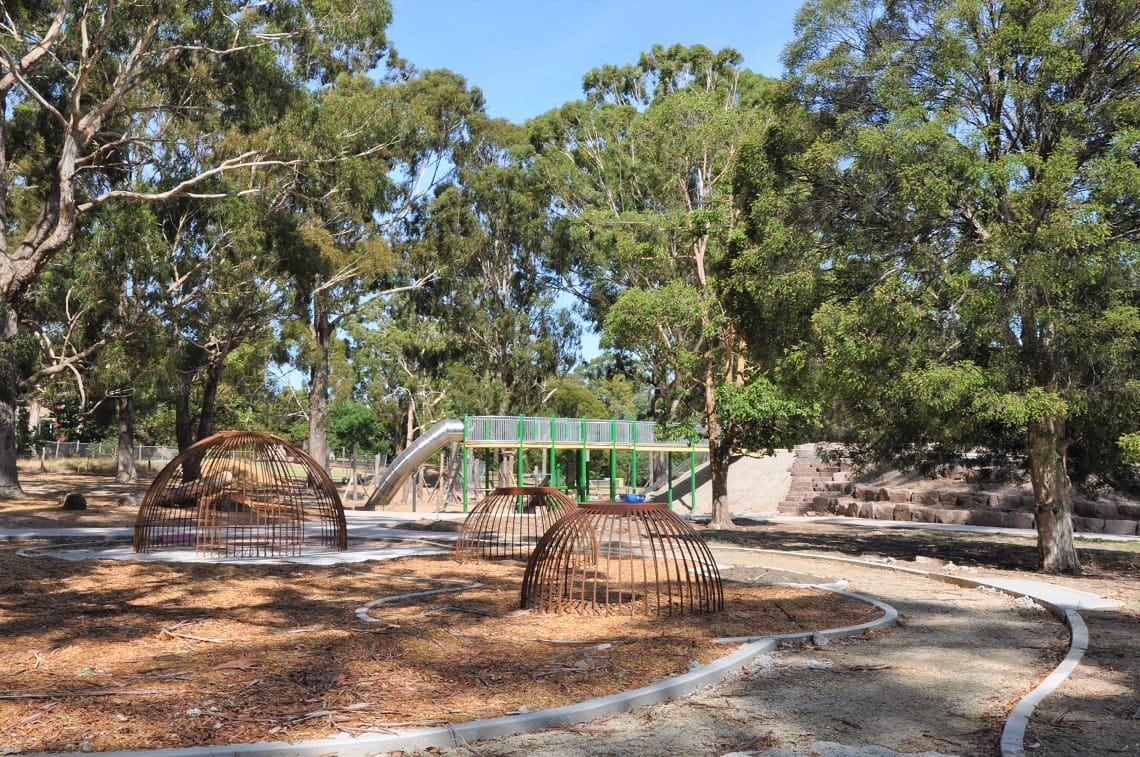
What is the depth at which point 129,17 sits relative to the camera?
859 inches

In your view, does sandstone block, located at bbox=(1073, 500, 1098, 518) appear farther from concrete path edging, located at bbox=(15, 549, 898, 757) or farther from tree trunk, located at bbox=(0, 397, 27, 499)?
tree trunk, located at bbox=(0, 397, 27, 499)

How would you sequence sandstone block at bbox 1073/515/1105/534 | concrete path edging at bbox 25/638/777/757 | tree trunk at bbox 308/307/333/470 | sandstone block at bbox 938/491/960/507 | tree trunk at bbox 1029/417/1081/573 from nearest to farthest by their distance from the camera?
1. concrete path edging at bbox 25/638/777/757
2. tree trunk at bbox 1029/417/1081/573
3. sandstone block at bbox 1073/515/1105/534
4. sandstone block at bbox 938/491/960/507
5. tree trunk at bbox 308/307/333/470

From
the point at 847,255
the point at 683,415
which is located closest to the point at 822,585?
the point at 847,255

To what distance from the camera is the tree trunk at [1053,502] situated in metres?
15.2

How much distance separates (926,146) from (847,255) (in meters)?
2.21

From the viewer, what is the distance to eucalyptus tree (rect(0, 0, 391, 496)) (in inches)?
862

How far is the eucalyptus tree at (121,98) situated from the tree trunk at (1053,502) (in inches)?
757

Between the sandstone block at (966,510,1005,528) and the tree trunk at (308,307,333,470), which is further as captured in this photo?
the tree trunk at (308,307,333,470)

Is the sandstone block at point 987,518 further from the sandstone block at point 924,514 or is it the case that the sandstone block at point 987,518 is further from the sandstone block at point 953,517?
the sandstone block at point 924,514

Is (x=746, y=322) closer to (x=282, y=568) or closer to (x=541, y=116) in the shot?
(x=282, y=568)

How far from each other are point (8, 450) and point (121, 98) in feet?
35.2

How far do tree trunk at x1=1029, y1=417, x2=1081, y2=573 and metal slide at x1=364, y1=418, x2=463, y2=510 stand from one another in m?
19.5

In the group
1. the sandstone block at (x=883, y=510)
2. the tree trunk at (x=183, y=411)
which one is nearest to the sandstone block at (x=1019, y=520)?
the sandstone block at (x=883, y=510)

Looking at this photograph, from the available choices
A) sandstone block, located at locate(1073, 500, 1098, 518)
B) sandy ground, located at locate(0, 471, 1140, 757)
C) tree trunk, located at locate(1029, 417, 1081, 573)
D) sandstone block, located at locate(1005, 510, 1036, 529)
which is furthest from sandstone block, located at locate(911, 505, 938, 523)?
sandy ground, located at locate(0, 471, 1140, 757)
